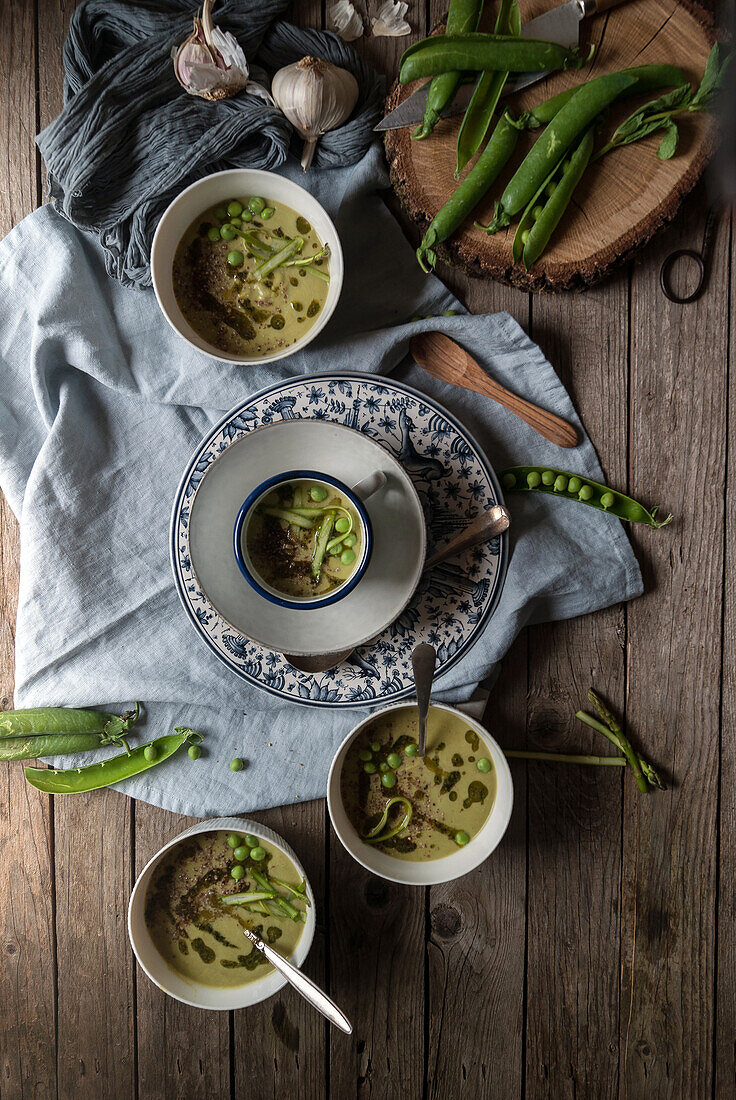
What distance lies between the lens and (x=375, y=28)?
1631 millimetres

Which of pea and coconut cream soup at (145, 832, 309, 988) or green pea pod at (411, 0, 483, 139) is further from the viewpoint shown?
pea and coconut cream soup at (145, 832, 309, 988)

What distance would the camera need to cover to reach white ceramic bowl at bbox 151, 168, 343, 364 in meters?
1.50

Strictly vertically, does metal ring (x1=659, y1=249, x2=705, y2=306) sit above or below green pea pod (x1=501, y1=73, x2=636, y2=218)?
below

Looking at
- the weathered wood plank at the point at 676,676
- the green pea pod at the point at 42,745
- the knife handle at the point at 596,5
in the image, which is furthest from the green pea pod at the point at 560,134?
the green pea pod at the point at 42,745

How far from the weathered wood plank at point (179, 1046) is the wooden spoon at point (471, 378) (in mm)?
1536

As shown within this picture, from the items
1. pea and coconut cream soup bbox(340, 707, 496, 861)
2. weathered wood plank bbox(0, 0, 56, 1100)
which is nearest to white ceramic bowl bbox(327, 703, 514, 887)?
pea and coconut cream soup bbox(340, 707, 496, 861)

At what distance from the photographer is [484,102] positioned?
1.49 meters

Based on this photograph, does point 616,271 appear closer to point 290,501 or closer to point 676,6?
point 676,6

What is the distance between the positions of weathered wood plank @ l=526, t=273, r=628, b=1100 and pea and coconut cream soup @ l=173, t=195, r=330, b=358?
0.53 metres

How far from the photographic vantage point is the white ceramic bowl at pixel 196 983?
1.60 meters

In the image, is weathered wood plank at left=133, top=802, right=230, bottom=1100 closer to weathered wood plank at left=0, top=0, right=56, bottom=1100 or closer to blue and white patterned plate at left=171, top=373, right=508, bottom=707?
weathered wood plank at left=0, top=0, right=56, bottom=1100

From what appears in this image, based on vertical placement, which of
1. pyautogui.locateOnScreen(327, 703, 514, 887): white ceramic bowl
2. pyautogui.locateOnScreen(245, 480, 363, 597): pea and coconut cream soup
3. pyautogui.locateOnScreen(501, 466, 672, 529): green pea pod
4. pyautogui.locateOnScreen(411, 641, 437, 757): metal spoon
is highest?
pyautogui.locateOnScreen(245, 480, 363, 597): pea and coconut cream soup

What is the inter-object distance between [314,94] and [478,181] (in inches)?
14.7

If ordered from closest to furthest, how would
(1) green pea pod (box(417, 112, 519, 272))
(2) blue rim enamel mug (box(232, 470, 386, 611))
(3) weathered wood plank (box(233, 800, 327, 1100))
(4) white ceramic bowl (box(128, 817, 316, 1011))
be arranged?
1. (2) blue rim enamel mug (box(232, 470, 386, 611))
2. (1) green pea pod (box(417, 112, 519, 272))
3. (4) white ceramic bowl (box(128, 817, 316, 1011))
4. (3) weathered wood plank (box(233, 800, 327, 1100))
